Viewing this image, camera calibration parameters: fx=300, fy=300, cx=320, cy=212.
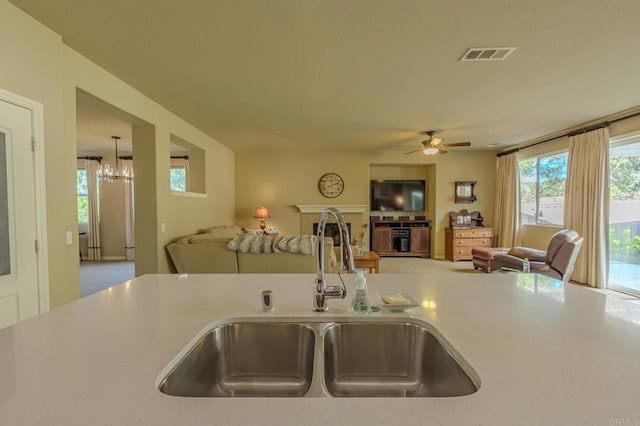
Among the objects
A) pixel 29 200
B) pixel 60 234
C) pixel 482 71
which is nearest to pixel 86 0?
pixel 29 200

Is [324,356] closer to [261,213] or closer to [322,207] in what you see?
[261,213]

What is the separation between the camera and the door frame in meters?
2.04

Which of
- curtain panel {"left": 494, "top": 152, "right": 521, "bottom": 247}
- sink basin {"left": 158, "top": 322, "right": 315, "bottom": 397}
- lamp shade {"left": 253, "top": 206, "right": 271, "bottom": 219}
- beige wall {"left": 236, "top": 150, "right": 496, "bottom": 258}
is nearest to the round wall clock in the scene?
beige wall {"left": 236, "top": 150, "right": 496, "bottom": 258}

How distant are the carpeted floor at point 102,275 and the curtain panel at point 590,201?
23.6ft

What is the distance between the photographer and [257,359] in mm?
1072

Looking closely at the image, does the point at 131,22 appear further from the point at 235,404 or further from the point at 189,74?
the point at 235,404

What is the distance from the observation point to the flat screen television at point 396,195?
732 centimetres

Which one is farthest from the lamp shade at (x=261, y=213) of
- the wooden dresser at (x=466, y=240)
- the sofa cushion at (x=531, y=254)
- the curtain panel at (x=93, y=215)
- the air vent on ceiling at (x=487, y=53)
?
the air vent on ceiling at (x=487, y=53)

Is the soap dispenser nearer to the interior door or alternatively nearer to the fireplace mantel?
the interior door

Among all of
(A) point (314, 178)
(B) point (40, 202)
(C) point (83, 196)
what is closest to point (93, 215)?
(C) point (83, 196)

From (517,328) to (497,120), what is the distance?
174 inches

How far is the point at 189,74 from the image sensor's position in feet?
9.45

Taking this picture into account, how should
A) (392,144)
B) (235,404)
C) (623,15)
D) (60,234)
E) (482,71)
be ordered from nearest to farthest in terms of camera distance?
1. (235,404)
2. (623,15)
3. (60,234)
4. (482,71)
5. (392,144)

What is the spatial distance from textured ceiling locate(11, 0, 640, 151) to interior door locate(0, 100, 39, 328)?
792mm
